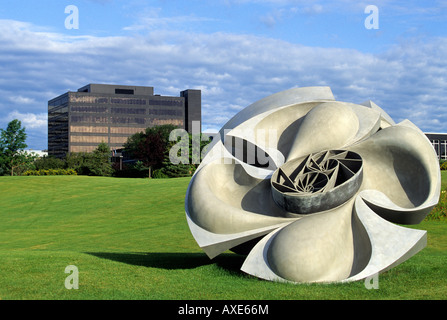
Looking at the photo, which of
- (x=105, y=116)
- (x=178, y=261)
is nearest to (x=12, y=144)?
(x=178, y=261)

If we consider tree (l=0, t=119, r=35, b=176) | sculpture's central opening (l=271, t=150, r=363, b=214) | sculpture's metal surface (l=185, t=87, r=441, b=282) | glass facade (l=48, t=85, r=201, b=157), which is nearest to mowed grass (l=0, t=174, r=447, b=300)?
sculpture's metal surface (l=185, t=87, r=441, b=282)

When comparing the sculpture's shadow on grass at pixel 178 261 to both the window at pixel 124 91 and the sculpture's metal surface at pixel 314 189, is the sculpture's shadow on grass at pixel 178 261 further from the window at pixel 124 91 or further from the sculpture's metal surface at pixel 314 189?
the window at pixel 124 91

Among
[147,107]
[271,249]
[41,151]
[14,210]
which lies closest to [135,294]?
[271,249]

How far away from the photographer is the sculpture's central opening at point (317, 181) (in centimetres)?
1056

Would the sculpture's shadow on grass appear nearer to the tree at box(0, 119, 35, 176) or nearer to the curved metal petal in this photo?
the curved metal petal

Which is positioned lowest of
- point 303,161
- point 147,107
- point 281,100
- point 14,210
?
point 14,210

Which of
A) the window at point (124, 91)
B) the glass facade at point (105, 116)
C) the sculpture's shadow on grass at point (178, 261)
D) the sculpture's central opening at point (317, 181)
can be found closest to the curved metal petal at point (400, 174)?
the sculpture's central opening at point (317, 181)

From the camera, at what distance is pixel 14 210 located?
3369cm

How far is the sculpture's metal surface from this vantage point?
998 cm

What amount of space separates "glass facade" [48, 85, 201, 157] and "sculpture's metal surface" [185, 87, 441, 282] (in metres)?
119

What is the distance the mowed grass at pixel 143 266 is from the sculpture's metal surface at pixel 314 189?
2.04 feet

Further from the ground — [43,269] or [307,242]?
[307,242]
